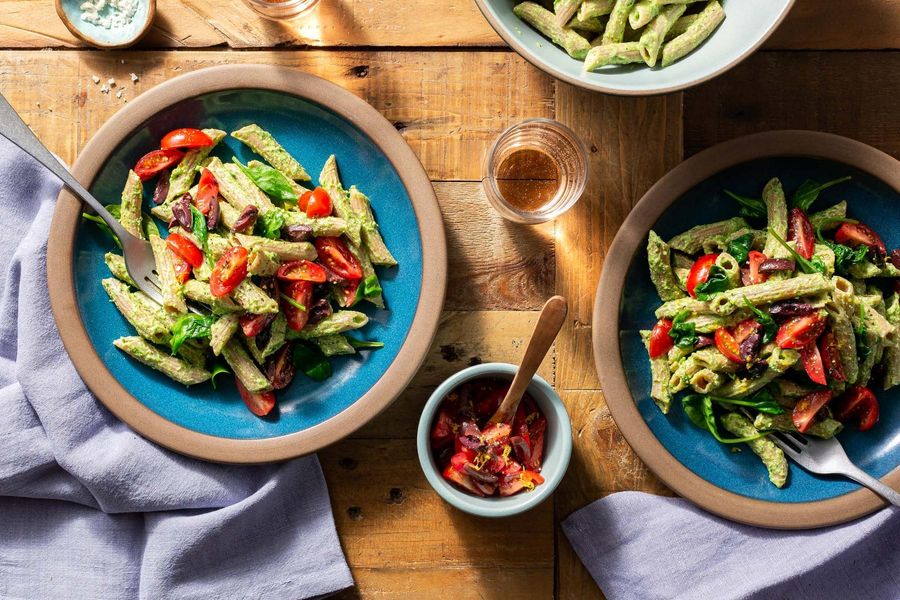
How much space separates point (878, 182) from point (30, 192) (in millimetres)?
2214

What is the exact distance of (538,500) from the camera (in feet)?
6.00

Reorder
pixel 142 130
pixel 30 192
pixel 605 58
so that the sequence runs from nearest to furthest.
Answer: pixel 605 58, pixel 142 130, pixel 30 192

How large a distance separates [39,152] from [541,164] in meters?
1.26

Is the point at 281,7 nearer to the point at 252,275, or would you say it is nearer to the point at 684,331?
the point at 252,275

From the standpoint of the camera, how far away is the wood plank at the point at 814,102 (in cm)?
207

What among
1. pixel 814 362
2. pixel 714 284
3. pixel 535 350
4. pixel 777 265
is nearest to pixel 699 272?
pixel 714 284

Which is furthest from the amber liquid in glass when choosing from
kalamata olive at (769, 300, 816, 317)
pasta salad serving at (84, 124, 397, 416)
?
kalamata olive at (769, 300, 816, 317)

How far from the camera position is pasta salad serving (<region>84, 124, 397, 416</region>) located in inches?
71.6

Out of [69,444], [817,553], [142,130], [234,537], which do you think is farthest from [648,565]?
[142,130]

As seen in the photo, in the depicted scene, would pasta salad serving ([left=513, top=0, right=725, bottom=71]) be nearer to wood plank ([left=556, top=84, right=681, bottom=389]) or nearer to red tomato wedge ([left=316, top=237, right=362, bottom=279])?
wood plank ([left=556, top=84, right=681, bottom=389])

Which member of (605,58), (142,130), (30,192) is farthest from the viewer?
(30,192)

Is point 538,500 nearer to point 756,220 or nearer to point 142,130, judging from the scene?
point 756,220

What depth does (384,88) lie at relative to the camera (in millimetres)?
2064

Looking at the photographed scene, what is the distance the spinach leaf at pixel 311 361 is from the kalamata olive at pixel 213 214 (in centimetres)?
36
